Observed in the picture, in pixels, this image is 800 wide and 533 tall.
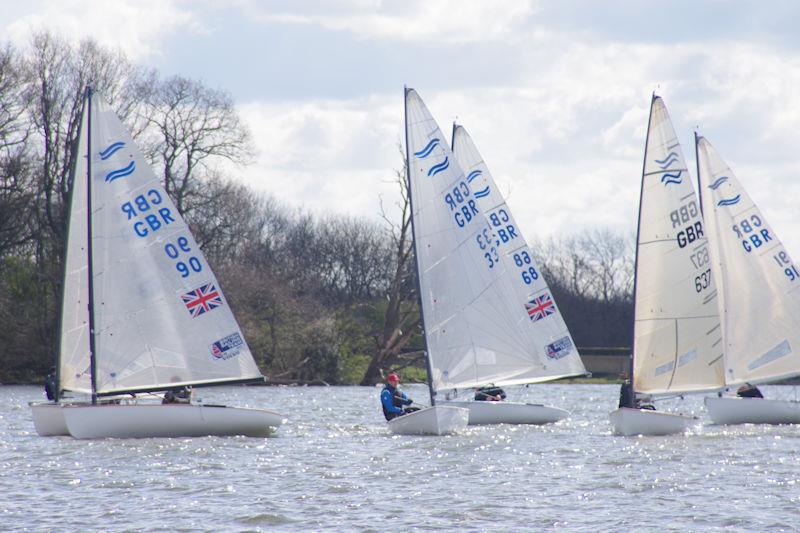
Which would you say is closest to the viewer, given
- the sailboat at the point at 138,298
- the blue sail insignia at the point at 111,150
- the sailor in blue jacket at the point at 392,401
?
the sailboat at the point at 138,298

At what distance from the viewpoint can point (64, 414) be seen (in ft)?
72.9

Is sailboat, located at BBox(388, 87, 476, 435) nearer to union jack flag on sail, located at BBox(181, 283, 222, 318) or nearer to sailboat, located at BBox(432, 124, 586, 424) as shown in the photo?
sailboat, located at BBox(432, 124, 586, 424)

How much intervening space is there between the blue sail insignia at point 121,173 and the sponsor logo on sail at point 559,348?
10.8 m

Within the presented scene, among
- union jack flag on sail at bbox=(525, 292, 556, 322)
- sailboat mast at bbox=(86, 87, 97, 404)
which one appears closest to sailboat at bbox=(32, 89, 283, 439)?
sailboat mast at bbox=(86, 87, 97, 404)

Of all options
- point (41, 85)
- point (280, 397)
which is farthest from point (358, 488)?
point (41, 85)

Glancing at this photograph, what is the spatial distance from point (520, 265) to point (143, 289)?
10.3 metres

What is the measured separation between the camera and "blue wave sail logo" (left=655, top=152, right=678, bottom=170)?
82.0 feet

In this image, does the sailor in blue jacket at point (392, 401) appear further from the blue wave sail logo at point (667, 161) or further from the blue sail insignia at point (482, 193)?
the blue sail insignia at point (482, 193)

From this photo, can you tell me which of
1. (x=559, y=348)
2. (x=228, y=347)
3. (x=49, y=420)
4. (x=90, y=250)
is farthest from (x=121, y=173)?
(x=559, y=348)

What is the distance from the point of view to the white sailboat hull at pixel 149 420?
21.8m

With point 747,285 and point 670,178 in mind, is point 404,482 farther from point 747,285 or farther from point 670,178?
point 747,285

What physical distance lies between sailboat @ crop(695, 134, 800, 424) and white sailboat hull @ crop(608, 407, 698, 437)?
4292 mm

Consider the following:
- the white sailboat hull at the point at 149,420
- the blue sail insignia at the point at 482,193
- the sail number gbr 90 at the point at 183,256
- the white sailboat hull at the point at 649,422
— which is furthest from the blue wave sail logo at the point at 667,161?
the white sailboat hull at the point at 149,420

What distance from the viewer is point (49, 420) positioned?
23312mm
